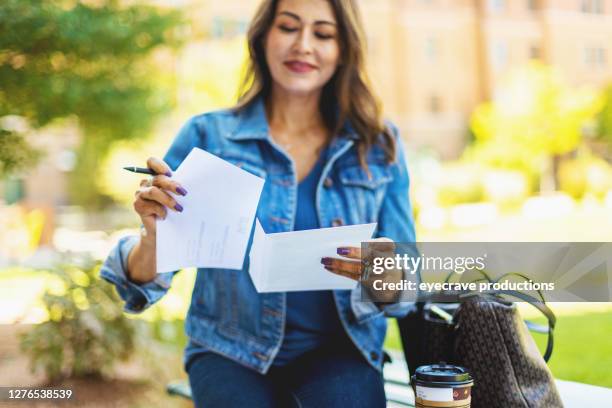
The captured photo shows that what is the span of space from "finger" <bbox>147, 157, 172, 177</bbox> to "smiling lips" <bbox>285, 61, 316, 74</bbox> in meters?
0.45

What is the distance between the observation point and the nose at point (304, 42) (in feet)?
4.76

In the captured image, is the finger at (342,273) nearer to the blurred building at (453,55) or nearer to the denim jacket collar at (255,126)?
the denim jacket collar at (255,126)

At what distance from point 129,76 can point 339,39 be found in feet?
10.6

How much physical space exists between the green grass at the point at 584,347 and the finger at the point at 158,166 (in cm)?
187

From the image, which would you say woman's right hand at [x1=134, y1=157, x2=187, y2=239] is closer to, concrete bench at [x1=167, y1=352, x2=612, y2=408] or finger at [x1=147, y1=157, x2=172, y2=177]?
finger at [x1=147, y1=157, x2=172, y2=177]

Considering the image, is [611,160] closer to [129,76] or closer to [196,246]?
[129,76]

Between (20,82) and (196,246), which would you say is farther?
(20,82)

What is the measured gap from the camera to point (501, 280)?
1.24m

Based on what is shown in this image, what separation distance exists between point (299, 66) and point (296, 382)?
26.9 inches

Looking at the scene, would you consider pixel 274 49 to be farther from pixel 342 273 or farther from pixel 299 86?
pixel 342 273

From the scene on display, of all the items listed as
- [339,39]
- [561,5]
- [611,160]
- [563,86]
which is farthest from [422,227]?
[339,39]

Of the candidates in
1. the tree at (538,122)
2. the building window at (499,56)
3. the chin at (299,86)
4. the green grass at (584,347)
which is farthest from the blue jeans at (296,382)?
the building window at (499,56)

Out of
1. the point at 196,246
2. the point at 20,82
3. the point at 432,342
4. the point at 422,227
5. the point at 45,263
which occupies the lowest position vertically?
the point at 422,227

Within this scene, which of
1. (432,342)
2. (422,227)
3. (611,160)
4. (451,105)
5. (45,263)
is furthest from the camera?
(451,105)
